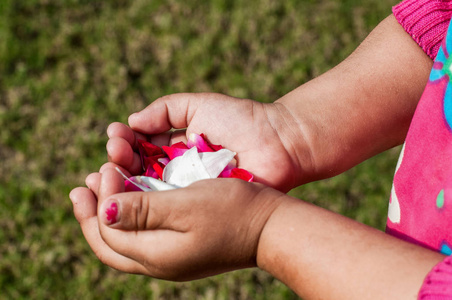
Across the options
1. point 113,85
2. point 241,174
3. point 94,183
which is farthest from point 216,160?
point 113,85

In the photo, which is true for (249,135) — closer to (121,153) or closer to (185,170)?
(185,170)

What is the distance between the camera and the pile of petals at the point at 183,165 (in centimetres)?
115

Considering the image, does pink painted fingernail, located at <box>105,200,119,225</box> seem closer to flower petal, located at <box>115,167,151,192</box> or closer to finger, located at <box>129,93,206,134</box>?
flower petal, located at <box>115,167,151,192</box>

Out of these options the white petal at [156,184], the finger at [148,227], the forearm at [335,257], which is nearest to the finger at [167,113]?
the white petal at [156,184]

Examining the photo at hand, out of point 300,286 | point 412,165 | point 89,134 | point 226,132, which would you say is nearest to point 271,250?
point 300,286

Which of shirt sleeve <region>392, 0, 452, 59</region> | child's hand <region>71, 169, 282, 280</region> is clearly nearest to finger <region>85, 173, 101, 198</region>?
child's hand <region>71, 169, 282, 280</region>

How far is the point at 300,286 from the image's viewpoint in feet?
2.85

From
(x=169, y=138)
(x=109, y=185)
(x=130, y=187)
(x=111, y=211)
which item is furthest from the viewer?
(x=169, y=138)

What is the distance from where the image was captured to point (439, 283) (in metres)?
0.71

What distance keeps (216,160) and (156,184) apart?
0.54 ft

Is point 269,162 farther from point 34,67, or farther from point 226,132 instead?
point 34,67

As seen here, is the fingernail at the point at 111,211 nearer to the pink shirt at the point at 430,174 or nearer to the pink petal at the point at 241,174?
the pink petal at the point at 241,174

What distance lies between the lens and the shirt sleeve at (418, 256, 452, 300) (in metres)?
0.70

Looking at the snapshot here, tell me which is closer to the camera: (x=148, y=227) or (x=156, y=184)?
(x=148, y=227)
